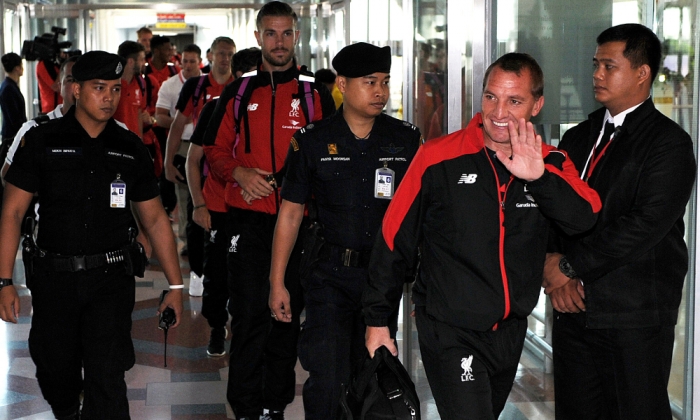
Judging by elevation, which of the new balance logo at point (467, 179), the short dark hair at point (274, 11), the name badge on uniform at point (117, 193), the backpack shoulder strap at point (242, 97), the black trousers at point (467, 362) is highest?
the short dark hair at point (274, 11)

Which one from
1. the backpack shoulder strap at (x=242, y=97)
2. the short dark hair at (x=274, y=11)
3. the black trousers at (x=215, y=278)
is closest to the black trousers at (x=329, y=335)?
the backpack shoulder strap at (x=242, y=97)

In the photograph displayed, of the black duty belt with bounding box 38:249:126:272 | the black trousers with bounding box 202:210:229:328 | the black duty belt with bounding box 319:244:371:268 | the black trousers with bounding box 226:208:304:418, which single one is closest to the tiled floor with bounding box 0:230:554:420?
the black trousers with bounding box 202:210:229:328

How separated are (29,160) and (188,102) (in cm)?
341

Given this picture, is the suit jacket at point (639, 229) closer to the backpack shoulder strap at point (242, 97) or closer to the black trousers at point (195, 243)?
the backpack shoulder strap at point (242, 97)

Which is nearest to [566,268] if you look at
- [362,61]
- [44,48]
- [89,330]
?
[362,61]

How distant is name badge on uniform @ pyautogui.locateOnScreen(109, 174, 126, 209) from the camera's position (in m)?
4.05

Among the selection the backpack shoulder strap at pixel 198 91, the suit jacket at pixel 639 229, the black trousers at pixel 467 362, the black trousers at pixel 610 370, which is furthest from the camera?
the backpack shoulder strap at pixel 198 91

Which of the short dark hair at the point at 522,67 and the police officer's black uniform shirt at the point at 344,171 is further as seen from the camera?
the police officer's black uniform shirt at the point at 344,171

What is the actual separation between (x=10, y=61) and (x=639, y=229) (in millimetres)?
10321

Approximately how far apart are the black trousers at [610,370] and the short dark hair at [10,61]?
9.90 metres

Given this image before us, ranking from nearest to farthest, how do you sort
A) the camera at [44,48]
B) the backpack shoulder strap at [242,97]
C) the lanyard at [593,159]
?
1. the lanyard at [593,159]
2. the backpack shoulder strap at [242,97]
3. the camera at [44,48]

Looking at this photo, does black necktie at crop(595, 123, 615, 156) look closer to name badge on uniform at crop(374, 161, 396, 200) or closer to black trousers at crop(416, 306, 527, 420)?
black trousers at crop(416, 306, 527, 420)

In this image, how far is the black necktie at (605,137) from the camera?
338 cm

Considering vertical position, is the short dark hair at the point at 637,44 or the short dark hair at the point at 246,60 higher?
the short dark hair at the point at 246,60
